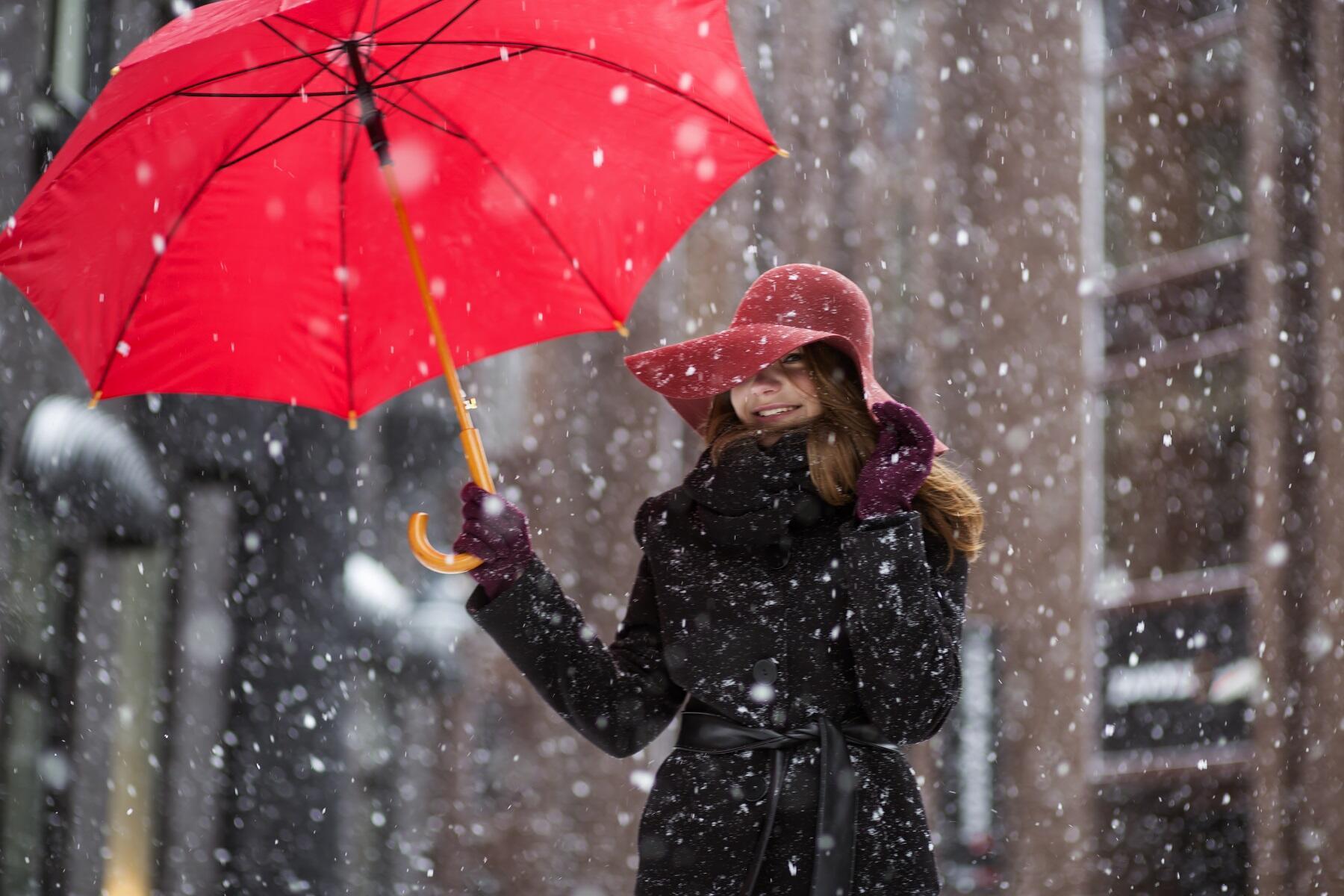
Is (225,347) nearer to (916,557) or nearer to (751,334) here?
(751,334)

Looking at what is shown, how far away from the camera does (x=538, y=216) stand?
305 cm

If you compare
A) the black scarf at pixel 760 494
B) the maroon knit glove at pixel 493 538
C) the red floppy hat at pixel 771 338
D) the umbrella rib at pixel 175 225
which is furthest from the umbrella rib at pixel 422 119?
the black scarf at pixel 760 494

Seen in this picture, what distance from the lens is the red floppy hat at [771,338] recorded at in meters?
2.58

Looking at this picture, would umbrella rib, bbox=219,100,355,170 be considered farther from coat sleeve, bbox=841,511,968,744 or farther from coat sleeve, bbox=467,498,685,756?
coat sleeve, bbox=841,511,968,744

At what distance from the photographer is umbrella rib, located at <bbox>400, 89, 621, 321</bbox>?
301 centimetres

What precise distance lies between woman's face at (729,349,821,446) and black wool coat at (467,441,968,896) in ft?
0.59

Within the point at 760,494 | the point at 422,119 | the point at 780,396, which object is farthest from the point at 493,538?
the point at 422,119

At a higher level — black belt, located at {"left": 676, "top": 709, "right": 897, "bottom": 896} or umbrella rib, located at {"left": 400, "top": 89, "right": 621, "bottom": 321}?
umbrella rib, located at {"left": 400, "top": 89, "right": 621, "bottom": 321}

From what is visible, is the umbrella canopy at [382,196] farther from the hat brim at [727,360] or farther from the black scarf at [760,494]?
the black scarf at [760,494]

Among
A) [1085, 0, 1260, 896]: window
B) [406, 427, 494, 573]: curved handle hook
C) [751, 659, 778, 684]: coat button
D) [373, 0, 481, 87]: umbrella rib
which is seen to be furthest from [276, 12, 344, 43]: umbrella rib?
[1085, 0, 1260, 896]: window

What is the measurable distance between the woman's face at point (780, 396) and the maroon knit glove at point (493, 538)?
451 millimetres

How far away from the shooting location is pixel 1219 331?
14.7 meters

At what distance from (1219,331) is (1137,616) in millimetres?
2891

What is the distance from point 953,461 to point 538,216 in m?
13.3
